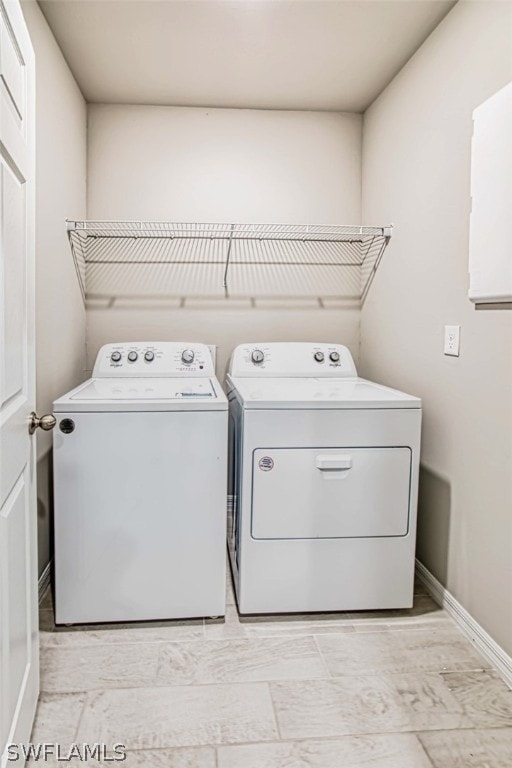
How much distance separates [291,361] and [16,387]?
1679 millimetres

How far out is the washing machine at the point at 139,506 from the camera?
184 cm

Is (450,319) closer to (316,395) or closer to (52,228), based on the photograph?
(316,395)

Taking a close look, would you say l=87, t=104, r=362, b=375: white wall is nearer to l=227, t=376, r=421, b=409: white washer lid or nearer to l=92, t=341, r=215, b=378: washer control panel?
l=92, t=341, r=215, b=378: washer control panel

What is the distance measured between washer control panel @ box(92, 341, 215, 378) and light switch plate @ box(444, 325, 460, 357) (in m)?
1.15

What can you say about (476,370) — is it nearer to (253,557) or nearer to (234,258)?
(253,557)

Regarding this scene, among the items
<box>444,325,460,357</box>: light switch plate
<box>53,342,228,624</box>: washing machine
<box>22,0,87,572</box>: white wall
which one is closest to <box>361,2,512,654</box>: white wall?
<box>444,325,460,357</box>: light switch plate

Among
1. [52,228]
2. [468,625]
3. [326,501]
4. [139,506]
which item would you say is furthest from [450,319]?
[52,228]

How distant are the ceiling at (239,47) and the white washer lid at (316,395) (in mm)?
1404

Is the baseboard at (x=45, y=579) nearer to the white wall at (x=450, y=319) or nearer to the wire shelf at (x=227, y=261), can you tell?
the wire shelf at (x=227, y=261)

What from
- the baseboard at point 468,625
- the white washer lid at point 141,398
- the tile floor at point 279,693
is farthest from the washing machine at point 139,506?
the baseboard at point 468,625

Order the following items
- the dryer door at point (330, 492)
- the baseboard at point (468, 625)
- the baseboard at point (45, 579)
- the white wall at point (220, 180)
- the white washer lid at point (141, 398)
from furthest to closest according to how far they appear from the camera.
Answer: the white wall at point (220, 180)
the baseboard at point (45, 579)
the dryer door at point (330, 492)
the white washer lid at point (141, 398)
the baseboard at point (468, 625)

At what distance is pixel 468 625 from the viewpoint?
6.10 ft

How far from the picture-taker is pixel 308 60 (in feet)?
7.63

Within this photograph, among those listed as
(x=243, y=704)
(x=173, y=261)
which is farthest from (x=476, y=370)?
(x=173, y=261)
